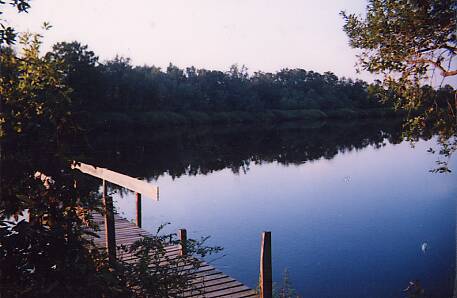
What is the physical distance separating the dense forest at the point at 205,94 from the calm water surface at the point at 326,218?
21282 mm

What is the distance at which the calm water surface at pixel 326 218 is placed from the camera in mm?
10789

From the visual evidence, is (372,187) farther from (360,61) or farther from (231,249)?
(360,61)

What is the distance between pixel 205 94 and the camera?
67.8 metres

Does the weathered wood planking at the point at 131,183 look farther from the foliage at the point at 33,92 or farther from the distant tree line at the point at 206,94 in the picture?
the distant tree line at the point at 206,94

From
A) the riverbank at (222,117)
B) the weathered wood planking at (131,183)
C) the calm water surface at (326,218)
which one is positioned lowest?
the calm water surface at (326,218)

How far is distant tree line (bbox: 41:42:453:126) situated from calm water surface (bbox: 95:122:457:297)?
2145 cm

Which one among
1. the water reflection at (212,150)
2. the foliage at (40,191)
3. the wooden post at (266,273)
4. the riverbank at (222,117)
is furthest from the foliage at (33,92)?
the riverbank at (222,117)

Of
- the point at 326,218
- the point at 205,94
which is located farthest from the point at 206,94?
the point at 326,218

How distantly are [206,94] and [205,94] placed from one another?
0.94ft

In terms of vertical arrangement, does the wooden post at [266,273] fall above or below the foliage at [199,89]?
below

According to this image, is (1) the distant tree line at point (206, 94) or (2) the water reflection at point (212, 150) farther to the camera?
(1) the distant tree line at point (206, 94)

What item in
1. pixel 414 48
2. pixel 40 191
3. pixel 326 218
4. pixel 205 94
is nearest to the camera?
pixel 40 191

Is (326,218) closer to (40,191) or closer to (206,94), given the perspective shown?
(40,191)

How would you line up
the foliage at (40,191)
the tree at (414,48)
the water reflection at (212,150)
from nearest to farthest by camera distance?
the foliage at (40,191) → the tree at (414,48) → the water reflection at (212,150)
